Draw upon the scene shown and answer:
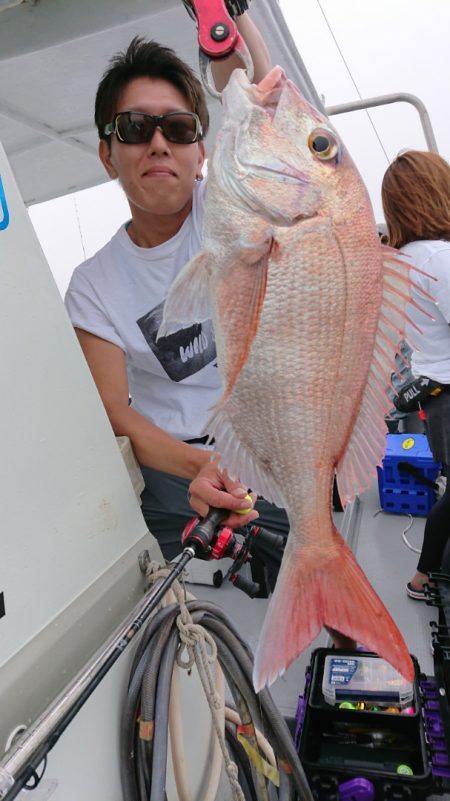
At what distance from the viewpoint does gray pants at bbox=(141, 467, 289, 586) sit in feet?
6.66

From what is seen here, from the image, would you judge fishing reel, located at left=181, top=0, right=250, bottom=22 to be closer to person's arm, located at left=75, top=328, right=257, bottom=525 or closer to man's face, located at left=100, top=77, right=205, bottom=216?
man's face, located at left=100, top=77, right=205, bottom=216

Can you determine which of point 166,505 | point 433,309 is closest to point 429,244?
point 433,309

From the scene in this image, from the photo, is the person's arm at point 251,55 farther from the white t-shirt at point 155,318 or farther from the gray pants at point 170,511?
the gray pants at point 170,511

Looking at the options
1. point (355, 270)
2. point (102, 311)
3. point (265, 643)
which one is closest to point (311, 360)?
point (355, 270)

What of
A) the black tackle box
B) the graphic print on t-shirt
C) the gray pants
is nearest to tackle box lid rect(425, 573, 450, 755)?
the black tackle box

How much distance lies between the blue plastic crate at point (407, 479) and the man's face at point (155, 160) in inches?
125

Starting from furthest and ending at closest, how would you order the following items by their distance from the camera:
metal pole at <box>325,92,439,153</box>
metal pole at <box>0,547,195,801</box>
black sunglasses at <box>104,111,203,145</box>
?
metal pole at <box>325,92,439,153</box>, black sunglasses at <box>104,111,203,145</box>, metal pole at <box>0,547,195,801</box>

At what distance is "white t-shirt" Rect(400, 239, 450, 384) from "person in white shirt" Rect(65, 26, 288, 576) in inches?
48.4

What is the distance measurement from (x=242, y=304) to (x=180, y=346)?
31.8 inches

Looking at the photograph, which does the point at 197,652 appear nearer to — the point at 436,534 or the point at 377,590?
the point at 436,534

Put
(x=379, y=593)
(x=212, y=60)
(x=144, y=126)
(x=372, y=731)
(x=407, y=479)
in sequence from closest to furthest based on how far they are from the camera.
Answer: (x=212, y=60)
(x=144, y=126)
(x=372, y=731)
(x=379, y=593)
(x=407, y=479)

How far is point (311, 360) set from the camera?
960 millimetres

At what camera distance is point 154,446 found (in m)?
1.58

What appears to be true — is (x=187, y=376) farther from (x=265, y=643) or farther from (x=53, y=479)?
(x=265, y=643)
